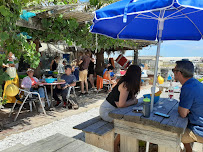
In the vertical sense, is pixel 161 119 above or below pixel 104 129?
above

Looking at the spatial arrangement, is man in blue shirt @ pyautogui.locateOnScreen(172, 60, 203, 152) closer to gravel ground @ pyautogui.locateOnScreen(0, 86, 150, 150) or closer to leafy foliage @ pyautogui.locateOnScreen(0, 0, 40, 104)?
gravel ground @ pyautogui.locateOnScreen(0, 86, 150, 150)

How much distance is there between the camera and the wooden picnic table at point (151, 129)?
1.97m

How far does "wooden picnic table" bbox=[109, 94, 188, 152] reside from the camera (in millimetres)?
1969

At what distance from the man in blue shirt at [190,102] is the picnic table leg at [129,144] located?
61 cm

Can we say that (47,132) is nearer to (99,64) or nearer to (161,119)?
(161,119)

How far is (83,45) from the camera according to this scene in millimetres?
6477

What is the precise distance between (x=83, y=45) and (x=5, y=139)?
4045 millimetres

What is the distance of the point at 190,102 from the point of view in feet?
7.00

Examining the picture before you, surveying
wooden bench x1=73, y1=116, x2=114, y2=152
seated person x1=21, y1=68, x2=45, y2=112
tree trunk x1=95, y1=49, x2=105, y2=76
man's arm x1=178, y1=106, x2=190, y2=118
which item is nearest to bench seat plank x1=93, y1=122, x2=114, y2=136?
wooden bench x1=73, y1=116, x2=114, y2=152

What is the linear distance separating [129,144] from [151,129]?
45 cm

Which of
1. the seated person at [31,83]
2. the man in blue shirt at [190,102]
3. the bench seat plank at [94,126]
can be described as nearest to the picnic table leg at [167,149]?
the man in blue shirt at [190,102]

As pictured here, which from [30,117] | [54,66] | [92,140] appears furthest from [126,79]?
[54,66]

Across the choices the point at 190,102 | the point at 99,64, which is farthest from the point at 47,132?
the point at 99,64

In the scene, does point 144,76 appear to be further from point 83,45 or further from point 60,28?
point 60,28
